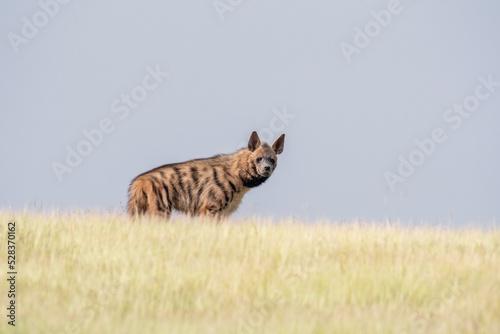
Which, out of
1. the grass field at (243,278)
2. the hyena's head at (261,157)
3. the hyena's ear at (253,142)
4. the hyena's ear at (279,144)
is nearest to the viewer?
the grass field at (243,278)

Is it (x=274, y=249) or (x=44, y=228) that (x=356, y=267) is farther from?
(x=44, y=228)

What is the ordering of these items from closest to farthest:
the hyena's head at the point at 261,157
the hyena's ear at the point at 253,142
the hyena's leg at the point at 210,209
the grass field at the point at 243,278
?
1. the grass field at the point at 243,278
2. the hyena's leg at the point at 210,209
3. the hyena's head at the point at 261,157
4. the hyena's ear at the point at 253,142

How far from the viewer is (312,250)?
10.0 meters

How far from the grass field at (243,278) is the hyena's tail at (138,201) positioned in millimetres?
1178

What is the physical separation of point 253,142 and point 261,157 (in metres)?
0.35

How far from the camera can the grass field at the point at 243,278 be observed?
23.1ft

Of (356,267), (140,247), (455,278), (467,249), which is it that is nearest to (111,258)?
(140,247)

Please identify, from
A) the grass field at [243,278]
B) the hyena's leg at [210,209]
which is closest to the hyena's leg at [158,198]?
the hyena's leg at [210,209]

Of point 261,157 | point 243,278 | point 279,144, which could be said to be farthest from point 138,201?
point 243,278

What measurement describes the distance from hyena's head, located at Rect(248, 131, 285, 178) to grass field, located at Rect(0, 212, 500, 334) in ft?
5.60

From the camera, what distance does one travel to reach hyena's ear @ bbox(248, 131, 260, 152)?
13.4 meters

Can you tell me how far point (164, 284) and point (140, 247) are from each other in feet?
6.13

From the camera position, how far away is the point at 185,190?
13039 millimetres

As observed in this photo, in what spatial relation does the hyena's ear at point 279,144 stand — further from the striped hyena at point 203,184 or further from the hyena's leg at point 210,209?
the hyena's leg at point 210,209
